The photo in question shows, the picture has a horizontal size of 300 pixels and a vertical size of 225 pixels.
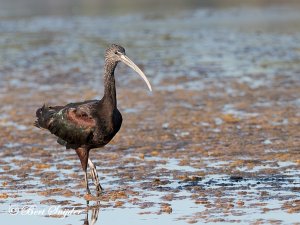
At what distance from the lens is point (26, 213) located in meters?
10.2

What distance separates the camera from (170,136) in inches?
600

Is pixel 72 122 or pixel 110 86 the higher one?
pixel 110 86

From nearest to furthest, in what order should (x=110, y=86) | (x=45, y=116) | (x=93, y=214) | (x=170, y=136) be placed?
(x=93, y=214) < (x=110, y=86) < (x=45, y=116) < (x=170, y=136)

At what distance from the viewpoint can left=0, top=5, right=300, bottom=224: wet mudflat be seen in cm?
1030

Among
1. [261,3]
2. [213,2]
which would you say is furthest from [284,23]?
[213,2]

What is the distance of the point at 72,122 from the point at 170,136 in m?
4.28

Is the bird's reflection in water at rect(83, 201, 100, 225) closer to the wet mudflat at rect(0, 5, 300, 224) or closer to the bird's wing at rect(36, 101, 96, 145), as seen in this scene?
the wet mudflat at rect(0, 5, 300, 224)

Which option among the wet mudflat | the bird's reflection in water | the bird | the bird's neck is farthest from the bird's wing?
the bird's reflection in water

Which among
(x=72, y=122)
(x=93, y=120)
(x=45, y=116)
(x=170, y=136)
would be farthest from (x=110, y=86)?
(x=170, y=136)

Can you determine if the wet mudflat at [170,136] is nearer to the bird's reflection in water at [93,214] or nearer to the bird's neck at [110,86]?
the bird's reflection in water at [93,214]

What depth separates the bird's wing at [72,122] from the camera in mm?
10973

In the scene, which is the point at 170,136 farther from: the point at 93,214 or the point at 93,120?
the point at 93,214

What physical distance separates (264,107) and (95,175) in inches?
294

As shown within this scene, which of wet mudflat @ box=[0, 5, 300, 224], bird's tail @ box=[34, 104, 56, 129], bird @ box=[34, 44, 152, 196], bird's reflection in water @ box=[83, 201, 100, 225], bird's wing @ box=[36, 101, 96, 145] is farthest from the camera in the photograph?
bird's tail @ box=[34, 104, 56, 129]
